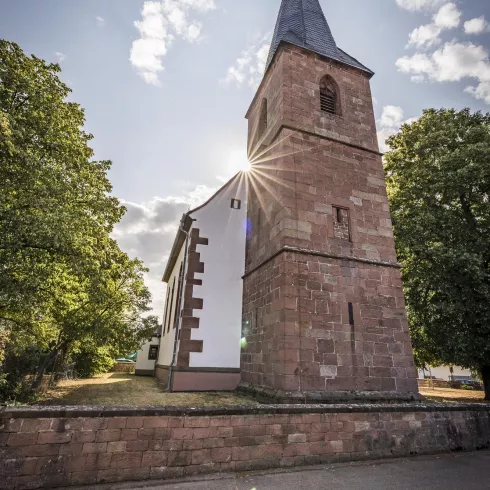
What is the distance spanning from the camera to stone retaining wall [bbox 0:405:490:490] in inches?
138

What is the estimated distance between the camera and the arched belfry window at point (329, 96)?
11.0 meters

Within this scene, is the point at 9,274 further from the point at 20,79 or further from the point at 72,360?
the point at 72,360

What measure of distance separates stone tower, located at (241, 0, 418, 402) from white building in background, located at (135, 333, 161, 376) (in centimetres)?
1411

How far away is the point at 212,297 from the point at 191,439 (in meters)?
6.64

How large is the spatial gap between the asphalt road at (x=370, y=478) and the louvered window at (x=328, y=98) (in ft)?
33.1

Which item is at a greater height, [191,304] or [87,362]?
[191,304]

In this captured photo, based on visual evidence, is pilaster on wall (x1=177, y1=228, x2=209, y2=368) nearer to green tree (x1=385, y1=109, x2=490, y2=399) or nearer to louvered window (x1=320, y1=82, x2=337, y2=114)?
louvered window (x1=320, y1=82, x2=337, y2=114)

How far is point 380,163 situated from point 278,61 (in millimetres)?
5144

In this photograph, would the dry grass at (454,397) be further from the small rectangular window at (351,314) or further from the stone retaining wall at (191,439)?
the stone retaining wall at (191,439)

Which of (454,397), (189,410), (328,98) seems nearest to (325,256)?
(189,410)

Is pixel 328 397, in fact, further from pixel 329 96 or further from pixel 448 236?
pixel 329 96

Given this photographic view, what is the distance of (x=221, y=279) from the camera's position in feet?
36.3

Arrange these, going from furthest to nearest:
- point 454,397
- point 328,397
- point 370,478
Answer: point 454,397, point 328,397, point 370,478

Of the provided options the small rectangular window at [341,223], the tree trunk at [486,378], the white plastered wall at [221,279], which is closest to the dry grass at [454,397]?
the tree trunk at [486,378]
